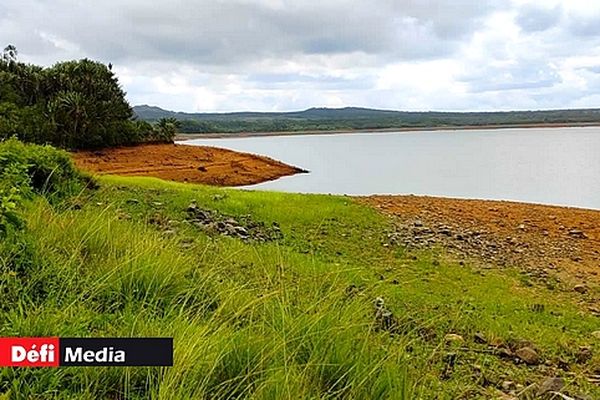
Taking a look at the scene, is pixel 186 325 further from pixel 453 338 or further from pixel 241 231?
pixel 241 231

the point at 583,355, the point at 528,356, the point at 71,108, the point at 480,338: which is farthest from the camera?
the point at 71,108

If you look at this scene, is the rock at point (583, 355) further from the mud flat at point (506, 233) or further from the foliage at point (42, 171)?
the foliage at point (42, 171)

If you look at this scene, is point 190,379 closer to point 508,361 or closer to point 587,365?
point 508,361

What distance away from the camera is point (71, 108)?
29094 millimetres

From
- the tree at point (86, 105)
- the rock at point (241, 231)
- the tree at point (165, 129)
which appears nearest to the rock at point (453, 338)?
the rock at point (241, 231)

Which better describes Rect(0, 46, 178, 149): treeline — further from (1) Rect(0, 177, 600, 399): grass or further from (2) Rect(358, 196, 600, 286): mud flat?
(1) Rect(0, 177, 600, 399): grass

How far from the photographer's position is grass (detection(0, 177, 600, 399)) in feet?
8.56

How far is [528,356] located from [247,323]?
2.02m

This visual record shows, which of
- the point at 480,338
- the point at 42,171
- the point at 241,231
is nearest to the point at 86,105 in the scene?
the point at 42,171

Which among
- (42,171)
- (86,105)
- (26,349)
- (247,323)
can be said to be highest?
(86,105)

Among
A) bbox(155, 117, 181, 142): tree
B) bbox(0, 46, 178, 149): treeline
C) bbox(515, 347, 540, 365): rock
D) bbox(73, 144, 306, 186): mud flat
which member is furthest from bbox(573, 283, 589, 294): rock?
bbox(155, 117, 181, 142): tree

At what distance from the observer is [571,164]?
3077cm

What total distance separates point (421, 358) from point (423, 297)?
2728 millimetres

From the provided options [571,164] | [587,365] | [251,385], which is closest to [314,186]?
[571,164]
